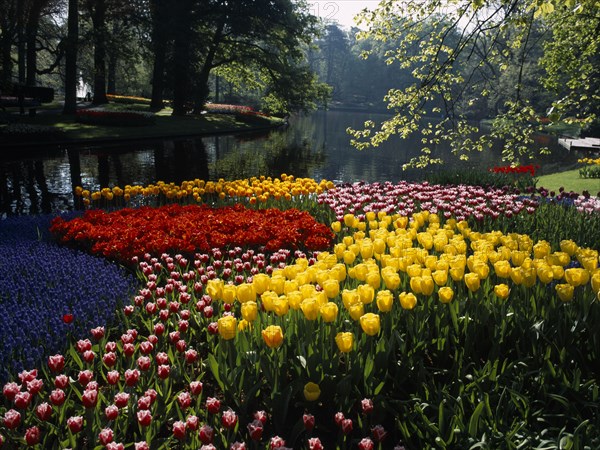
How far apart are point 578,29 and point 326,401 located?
14.8 metres

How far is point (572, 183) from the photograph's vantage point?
14734 millimetres

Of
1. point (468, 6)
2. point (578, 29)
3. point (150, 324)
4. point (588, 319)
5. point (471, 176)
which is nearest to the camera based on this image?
point (588, 319)

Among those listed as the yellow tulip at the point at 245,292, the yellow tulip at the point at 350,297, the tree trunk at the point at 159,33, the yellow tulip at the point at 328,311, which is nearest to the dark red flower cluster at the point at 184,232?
the yellow tulip at the point at 245,292

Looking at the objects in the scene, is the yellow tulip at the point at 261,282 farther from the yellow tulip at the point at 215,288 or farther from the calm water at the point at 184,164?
the calm water at the point at 184,164

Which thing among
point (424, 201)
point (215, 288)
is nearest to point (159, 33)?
point (424, 201)

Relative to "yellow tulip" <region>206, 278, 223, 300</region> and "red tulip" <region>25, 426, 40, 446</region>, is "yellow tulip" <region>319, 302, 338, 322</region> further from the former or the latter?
"red tulip" <region>25, 426, 40, 446</region>

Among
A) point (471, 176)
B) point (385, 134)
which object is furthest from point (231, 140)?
point (385, 134)

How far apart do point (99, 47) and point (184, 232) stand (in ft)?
71.2

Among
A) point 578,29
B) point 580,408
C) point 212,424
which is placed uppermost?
point 578,29

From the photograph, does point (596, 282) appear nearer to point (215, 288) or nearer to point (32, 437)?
point (215, 288)

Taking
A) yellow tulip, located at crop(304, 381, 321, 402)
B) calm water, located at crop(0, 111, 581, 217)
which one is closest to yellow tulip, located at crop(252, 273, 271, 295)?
yellow tulip, located at crop(304, 381, 321, 402)

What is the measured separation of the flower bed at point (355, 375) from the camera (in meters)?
2.64

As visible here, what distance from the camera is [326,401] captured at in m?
2.97

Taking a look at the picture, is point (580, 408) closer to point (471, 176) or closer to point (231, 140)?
point (471, 176)
